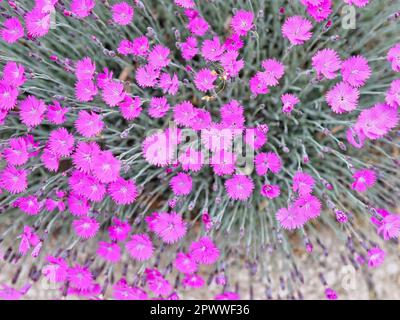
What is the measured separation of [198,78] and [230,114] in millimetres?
170

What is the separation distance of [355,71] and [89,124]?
92 cm

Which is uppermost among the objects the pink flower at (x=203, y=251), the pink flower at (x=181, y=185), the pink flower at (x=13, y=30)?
the pink flower at (x=13, y=30)

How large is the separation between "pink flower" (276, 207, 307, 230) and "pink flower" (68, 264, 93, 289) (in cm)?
72

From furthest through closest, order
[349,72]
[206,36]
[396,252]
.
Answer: [396,252] → [206,36] → [349,72]

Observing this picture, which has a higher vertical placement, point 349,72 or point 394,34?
point 394,34

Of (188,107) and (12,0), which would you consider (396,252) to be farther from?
(12,0)

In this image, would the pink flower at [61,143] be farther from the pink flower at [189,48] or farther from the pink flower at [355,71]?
the pink flower at [355,71]

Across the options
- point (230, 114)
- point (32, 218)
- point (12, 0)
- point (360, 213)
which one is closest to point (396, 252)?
point (360, 213)

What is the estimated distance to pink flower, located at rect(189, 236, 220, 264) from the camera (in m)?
1.48

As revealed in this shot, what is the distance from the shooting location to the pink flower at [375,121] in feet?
4.48

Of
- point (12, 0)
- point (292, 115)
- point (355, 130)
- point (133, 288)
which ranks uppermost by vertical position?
point (12, 0)

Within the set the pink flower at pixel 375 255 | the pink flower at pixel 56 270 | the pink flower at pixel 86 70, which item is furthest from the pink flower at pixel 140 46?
the pink flower at pixel 375 255

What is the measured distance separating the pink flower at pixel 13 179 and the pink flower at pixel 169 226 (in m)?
0.48

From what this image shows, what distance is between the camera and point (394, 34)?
6.02 feet
